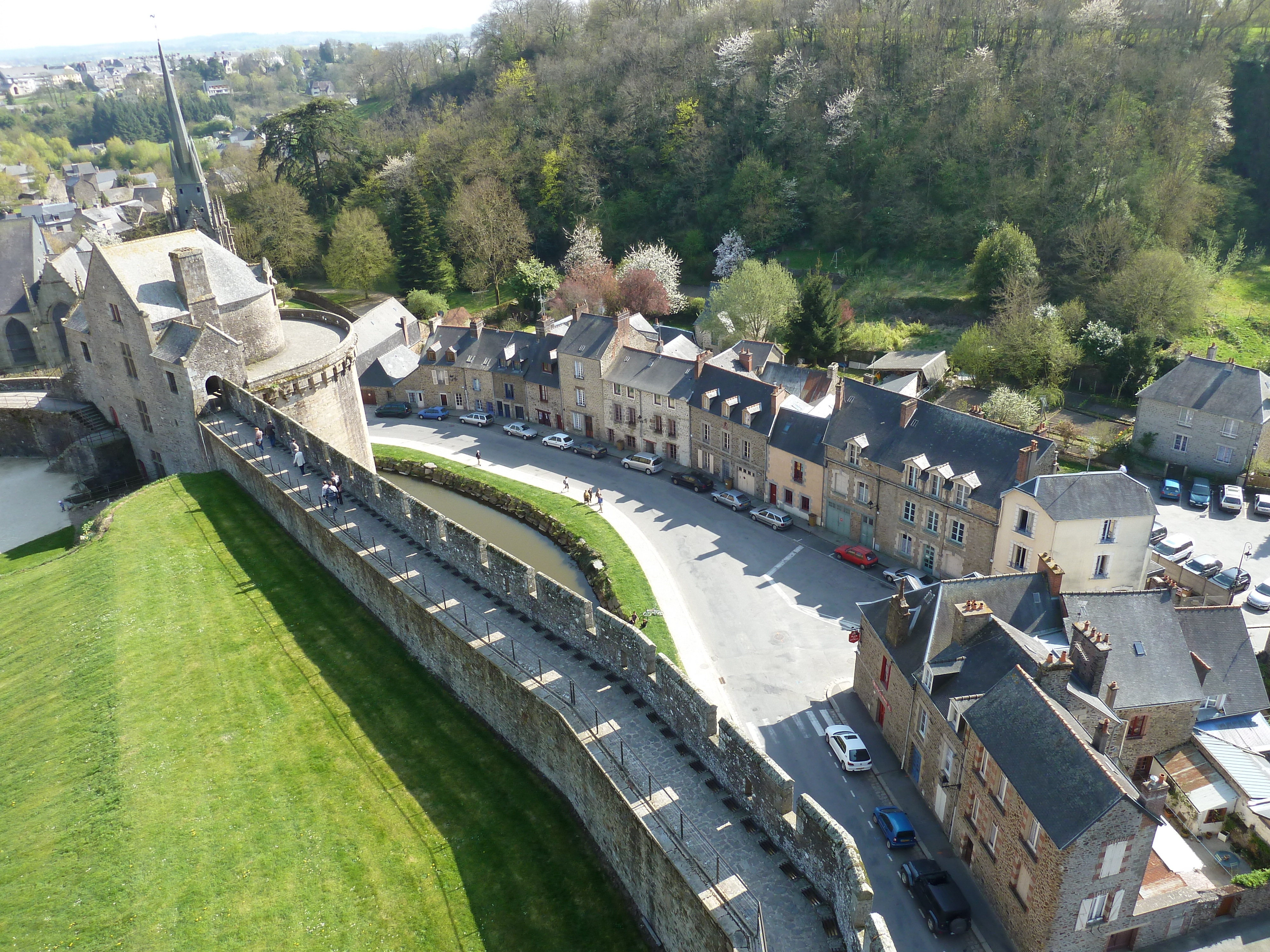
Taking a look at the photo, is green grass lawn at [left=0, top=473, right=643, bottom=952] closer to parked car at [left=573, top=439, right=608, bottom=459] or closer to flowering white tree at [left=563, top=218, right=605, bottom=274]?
parked car at [left=573, top=439, right=608, bottom=459]

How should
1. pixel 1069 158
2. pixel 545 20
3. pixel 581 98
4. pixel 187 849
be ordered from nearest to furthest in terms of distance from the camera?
pixel 187 849, pixel 1069 158, pixel 581 98, pixel 545 20

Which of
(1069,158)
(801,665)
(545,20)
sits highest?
(545,20)

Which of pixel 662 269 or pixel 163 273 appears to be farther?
pixel 662 269

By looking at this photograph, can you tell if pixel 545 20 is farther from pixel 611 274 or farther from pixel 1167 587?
pixel 1167 587

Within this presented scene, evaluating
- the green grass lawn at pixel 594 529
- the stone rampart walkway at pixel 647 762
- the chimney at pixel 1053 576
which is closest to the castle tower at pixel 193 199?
the green grass lawn at pixel 594 529

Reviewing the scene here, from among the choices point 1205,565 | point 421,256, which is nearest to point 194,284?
point 1205,565

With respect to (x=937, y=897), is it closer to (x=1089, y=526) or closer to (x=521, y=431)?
(x=1089, y=526)

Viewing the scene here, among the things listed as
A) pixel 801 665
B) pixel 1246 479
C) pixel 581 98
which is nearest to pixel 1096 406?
pixel 1246 479

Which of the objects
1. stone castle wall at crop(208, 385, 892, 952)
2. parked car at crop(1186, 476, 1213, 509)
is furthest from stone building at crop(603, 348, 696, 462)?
parked car at crop(1186, 476, 1213, 509)
